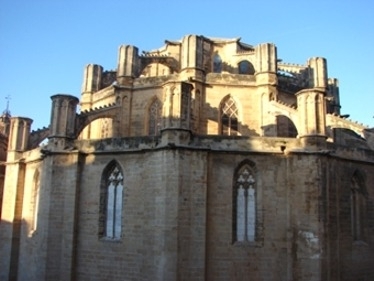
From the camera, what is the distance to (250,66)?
27.3 meters

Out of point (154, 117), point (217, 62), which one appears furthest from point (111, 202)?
point (217, 62)

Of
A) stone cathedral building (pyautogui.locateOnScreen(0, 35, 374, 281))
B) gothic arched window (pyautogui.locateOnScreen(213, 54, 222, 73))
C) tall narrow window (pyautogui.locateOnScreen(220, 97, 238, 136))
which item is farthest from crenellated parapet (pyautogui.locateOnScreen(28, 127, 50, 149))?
gothic arched window (pyautogui.locateOnScreen(213, 54, 222, 73))

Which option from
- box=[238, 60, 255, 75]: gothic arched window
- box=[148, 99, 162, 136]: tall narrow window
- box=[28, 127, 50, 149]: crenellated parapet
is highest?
box=[238, 60, 255, 75]: gothic arched window

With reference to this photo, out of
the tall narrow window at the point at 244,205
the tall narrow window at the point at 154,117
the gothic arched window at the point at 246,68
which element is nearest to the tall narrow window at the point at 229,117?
the tall narrow window at the point at 154,117

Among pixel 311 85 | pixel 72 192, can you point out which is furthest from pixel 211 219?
pixel 311 85

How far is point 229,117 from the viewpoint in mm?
23078

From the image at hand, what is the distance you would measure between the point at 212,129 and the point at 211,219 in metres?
7.84

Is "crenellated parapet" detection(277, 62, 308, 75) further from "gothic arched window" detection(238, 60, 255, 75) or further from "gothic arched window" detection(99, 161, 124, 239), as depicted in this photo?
"gothic arched window" detection(99, 161, 124, 239)

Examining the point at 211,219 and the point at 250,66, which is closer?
the point at 211,219

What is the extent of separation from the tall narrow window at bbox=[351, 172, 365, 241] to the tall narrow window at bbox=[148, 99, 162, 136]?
32.9 feet

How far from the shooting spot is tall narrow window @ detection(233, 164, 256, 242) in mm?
15734

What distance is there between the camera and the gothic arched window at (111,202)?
16.6 m

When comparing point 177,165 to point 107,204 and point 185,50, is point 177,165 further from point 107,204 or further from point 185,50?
point 185,50

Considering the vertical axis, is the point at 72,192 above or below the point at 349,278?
above
